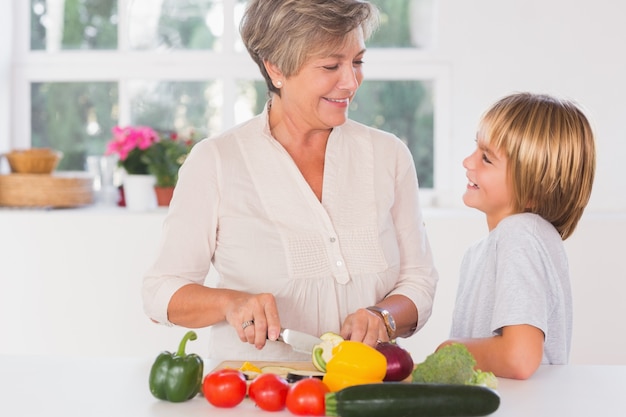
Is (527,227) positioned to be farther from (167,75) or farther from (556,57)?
(167,75)

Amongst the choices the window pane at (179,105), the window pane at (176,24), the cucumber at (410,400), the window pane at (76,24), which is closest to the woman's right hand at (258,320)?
the cucumber at (410,400)

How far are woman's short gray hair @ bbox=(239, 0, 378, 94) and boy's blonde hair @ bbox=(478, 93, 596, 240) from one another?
38cm

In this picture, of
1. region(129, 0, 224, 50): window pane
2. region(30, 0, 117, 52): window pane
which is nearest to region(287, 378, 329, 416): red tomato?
region(129, 0, 224, 50): window pane

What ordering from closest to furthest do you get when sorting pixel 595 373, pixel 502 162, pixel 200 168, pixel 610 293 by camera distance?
pixel 595 373, pixel 502 162, pixel 200 168, pixel 610 293

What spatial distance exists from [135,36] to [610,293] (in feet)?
7.55

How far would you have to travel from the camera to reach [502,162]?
1.95 meters

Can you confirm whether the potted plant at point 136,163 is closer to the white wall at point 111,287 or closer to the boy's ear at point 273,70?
the white wall at point 111,287

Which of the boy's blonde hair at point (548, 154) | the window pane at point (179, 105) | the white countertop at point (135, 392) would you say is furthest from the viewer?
the window pane at point (179, 105)

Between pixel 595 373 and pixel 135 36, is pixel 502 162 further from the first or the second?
pixel 135 36

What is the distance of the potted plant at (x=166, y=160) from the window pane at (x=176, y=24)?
1.63ft

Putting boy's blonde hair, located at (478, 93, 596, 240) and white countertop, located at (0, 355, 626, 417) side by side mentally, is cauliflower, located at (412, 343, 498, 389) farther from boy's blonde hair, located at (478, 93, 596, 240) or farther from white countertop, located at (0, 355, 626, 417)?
boy's blonde hair, located at (478, 93, 596, 240)

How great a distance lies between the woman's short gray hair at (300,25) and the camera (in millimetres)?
2004

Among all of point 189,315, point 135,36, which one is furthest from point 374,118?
point 189,315

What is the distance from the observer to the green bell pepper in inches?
61.7
